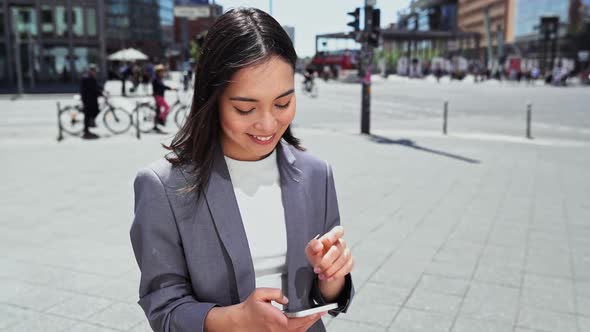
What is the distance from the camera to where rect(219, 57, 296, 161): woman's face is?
135cm

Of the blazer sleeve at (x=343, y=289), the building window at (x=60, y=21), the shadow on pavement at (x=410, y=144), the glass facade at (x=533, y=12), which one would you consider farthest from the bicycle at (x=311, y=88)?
the glass facade at (x=533, y=12)

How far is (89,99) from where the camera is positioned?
44.5ft

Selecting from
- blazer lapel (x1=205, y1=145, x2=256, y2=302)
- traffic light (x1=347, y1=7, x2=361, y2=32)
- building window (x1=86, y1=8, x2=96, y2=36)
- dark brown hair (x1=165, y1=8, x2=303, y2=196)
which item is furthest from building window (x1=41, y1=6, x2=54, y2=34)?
blazer lapel (x1=205, y1=145, x2=256, y2=302)

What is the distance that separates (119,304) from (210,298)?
2.93 m

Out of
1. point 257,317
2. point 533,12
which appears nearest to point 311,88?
point 257,317

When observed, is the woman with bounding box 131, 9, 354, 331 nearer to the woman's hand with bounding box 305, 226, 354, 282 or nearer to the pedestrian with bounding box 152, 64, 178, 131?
the woman's hand with bounding box 305, 226, 354, 282

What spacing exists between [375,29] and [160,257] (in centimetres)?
1347

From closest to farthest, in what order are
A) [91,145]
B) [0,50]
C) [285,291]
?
[285,291]
[91,145]
[0,50]

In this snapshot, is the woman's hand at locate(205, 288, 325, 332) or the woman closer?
the woman's hand at locate(205, 288, 325, 332)

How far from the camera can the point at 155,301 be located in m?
1.36

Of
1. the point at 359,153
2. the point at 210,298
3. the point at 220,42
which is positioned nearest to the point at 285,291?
the point at 210,298

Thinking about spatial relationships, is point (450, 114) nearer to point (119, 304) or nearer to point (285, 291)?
point (119, 304)

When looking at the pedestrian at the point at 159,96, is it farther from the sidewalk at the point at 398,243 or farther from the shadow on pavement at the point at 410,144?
the shadow on pavement at the point at 410,144

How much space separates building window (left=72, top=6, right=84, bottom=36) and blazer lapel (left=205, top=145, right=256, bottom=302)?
170 feet
